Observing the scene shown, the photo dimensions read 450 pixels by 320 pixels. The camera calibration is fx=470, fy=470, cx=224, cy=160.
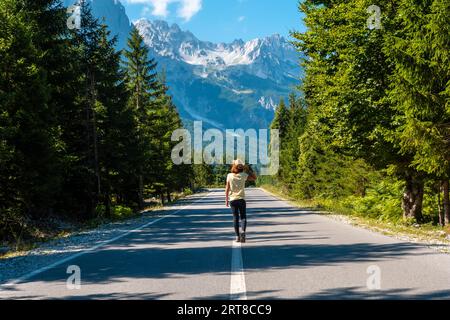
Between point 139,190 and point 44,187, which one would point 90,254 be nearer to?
point 44,187

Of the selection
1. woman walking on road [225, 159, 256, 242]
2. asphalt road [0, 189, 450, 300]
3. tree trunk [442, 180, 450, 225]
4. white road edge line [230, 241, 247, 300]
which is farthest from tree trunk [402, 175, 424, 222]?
Result: white road edge line [230, 241, 247, 300]

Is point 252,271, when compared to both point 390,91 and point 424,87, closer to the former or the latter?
point 424,87

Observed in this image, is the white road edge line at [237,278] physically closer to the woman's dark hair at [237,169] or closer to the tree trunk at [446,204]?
the woman's dark hair at [237,169]

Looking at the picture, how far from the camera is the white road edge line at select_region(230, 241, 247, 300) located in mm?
6273

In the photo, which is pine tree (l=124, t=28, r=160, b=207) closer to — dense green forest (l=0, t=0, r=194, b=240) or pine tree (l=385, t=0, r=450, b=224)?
dense green forest (l=0, t=0, r=194, b=240)

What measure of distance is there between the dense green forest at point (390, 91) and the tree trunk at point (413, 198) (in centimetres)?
4

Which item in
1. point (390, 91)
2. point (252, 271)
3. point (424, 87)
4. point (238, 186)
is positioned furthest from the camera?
point (390, 91)

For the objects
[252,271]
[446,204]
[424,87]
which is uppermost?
[424,87]

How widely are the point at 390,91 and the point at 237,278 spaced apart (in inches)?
392

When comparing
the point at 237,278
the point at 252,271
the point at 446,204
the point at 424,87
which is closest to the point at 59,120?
the point at 424,87

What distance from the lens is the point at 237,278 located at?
7480mm

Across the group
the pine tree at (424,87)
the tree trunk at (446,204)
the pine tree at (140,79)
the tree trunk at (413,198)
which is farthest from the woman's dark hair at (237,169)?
the pine tree at (140,79)

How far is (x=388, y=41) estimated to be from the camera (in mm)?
14992

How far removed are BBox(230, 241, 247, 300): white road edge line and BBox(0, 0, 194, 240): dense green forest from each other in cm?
Answer: 890
